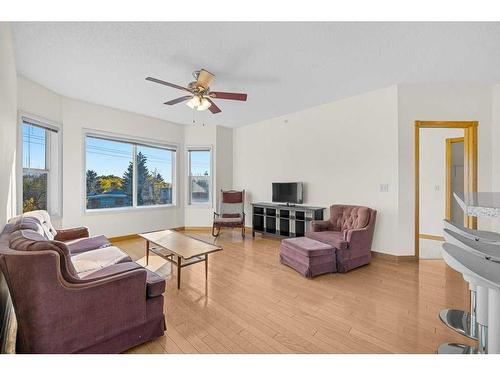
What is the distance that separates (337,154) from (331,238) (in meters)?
1.70

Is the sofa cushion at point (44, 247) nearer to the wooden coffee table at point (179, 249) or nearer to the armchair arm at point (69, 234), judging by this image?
the wooden coffee table at point (179, 249)

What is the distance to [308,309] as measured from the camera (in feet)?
7.12

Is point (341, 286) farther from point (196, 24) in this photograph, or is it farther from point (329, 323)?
point (196, 24)

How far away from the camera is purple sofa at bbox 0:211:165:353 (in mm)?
1305

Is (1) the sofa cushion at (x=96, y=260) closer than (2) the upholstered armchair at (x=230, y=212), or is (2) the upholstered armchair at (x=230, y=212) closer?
(1) the sofa cushion at (x=96, y=260)

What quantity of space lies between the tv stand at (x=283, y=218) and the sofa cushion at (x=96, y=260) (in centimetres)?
307

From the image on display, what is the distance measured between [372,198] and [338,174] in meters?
0.72

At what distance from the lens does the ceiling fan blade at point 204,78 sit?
2.65 metres

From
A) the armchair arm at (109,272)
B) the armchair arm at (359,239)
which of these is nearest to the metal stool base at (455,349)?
the armchair arm at (359,239)

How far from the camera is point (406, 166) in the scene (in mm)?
3428

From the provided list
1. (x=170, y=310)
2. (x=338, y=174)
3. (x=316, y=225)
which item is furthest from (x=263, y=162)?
(x=170, y=310)

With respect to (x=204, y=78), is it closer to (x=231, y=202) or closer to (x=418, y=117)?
(x=418, y=117)

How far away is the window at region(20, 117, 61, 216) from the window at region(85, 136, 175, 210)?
0.51 meters

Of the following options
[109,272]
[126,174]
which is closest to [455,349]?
[109,272]
